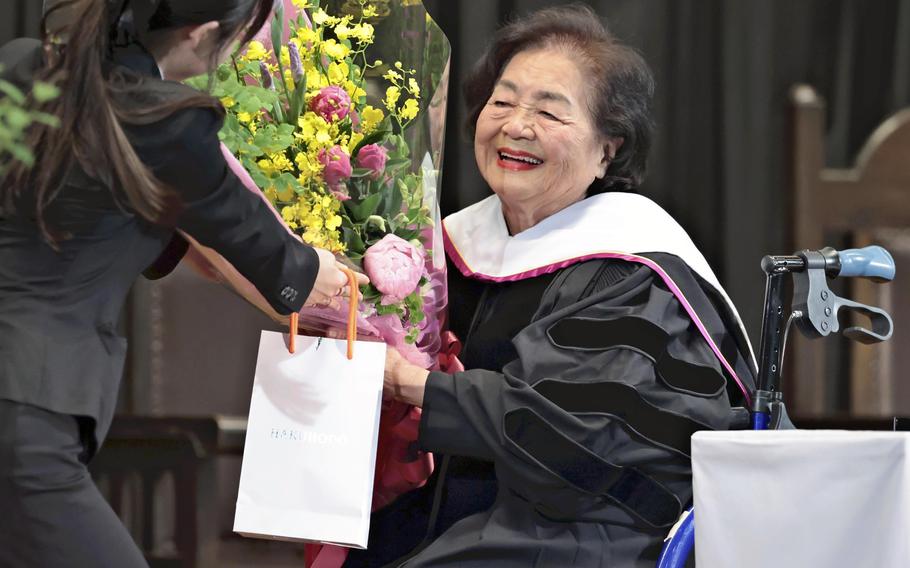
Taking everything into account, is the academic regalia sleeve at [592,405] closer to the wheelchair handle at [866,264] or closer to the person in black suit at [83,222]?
the wheelchair handle at [866,264]

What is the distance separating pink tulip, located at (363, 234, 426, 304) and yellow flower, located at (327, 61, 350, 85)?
0.90ft

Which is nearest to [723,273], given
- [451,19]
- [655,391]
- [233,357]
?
[451,19]

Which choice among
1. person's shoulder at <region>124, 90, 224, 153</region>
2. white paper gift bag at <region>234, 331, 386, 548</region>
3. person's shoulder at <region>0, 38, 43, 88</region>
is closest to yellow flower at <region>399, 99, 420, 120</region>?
white paper gift bag at <region>234, 331, 386, 548</region>

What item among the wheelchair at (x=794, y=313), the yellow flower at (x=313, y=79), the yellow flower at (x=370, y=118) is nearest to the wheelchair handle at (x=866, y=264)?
the wheelchair at (x=794, y=313)

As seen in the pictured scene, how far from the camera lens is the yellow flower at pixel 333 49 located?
2133 mm

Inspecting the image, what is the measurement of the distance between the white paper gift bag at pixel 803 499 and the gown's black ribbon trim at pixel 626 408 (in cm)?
28

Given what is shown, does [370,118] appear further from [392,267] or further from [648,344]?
[648,344]

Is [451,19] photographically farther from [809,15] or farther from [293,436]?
[293,436]

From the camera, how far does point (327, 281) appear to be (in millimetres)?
1938

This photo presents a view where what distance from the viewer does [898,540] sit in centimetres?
172

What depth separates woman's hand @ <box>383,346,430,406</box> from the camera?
2.22 m

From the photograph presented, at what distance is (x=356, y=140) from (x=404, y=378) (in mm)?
415

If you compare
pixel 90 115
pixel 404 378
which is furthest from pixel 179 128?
pixel 404 378

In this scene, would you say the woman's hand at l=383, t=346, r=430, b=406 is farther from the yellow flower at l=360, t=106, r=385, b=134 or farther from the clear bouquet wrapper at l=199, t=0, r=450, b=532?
the yellow flower at l=360, t=106, r=385, b=134
